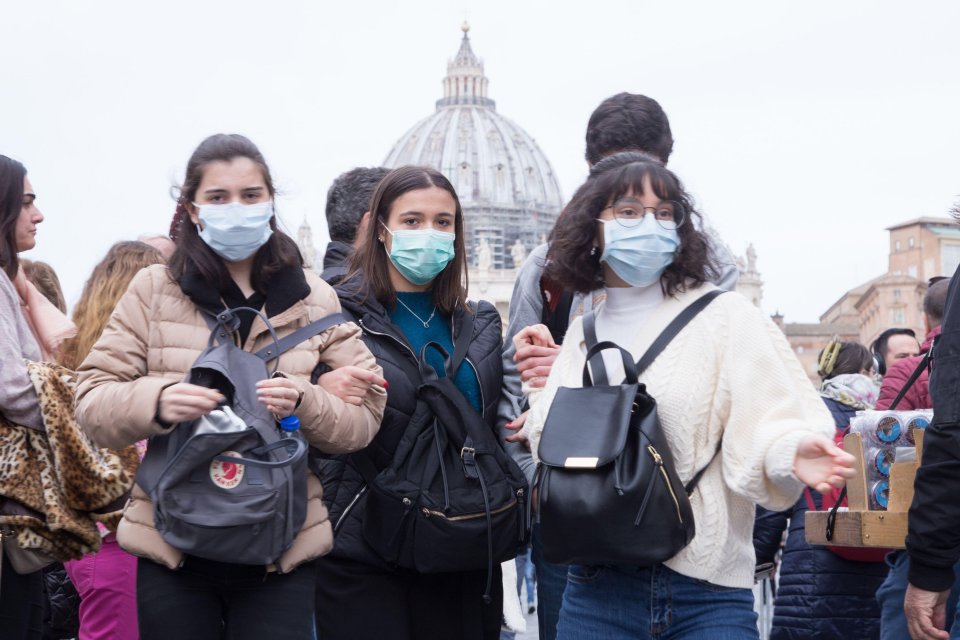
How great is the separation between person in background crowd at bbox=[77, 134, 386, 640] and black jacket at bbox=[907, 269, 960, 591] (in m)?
1.29

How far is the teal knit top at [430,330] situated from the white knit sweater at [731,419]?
0.75 metres

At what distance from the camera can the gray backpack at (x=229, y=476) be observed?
2.99 meters

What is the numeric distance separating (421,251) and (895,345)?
4.29 metres

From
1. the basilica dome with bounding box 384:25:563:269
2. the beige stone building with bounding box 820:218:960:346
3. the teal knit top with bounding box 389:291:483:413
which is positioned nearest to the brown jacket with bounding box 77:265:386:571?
the teal knit top with bounding box 389:291:483:413

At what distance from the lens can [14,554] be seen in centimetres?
356

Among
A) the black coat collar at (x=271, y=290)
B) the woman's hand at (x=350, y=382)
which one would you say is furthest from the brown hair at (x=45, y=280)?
the woman's hand at (x=350, y=382)

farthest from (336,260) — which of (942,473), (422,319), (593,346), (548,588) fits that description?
(942,473)

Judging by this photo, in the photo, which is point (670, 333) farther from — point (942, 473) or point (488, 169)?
point (488, 169)

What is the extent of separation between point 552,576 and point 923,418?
1.11m

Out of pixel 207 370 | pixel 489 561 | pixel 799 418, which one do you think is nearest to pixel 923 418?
pixel 799 418

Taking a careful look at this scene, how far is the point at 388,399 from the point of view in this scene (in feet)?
11.8

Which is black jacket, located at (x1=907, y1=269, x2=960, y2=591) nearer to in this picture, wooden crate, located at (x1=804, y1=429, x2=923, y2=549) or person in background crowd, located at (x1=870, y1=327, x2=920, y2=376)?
wooden crate, located at (x1=804, y1=429, x2=923, y2=549)

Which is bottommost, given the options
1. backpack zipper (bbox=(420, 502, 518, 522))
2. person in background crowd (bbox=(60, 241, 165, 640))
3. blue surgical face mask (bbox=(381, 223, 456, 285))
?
person in background crowd (bbox=(60, 241, 165, 640))

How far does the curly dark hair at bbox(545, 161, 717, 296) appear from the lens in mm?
3176
